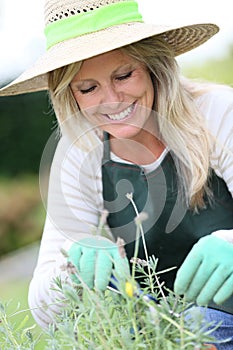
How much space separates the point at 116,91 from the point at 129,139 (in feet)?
0.59

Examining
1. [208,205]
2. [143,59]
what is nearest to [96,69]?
[143,59]

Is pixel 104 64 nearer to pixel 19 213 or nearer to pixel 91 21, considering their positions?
pixel 91 21

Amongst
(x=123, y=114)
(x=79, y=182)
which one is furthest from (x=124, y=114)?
(x=79, y=182)

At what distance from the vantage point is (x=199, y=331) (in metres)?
0.76

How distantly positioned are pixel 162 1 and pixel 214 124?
3.45 m

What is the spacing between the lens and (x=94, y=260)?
44.4 inches

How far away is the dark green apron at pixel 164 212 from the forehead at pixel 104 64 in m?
0.27

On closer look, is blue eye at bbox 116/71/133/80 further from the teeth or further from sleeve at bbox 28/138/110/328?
sleeve at bbox 28/138/110/328

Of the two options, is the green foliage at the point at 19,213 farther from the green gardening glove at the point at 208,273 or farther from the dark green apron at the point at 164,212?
the green gardening glove at the point at 208,273

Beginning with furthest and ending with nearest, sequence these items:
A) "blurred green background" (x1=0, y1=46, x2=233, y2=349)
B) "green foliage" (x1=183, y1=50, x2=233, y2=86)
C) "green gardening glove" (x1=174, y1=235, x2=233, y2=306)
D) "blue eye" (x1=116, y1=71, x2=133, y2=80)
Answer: "blurred green background" (x1=0, y1=46, x2=233, y2=349), "green foliage" (x1=183, y1=50, x2=233, y2=86), "blue eye" (x1=116, y1=71, x2=133, y2=80), "green gardening glove" (x1=174, y1=235, x2=233, y2=306)

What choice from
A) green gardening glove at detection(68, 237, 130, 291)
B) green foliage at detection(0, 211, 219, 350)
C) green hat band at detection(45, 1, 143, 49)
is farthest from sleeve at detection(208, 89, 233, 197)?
green foliage at detection(0, 211, 219, 350)

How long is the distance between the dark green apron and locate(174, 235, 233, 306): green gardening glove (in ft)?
1.76

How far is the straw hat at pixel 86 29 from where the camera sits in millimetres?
1415

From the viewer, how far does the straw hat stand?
4.64 ft
